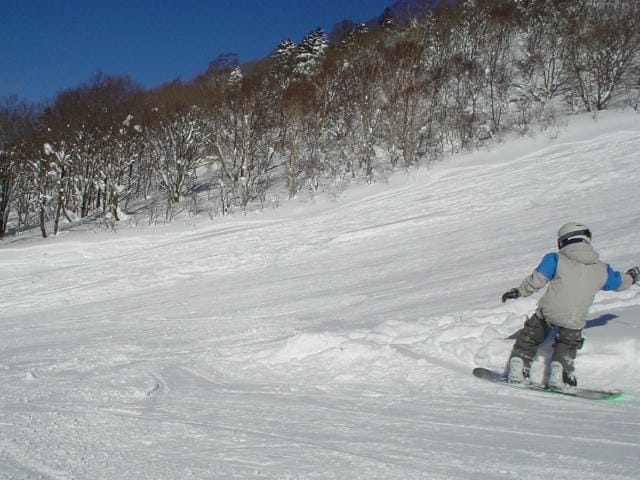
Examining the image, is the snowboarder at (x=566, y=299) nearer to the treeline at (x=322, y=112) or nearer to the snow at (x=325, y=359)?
the snow at (x=325, y=359)

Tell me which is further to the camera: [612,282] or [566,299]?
[612,282]

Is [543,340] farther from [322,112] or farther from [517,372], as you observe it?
[322,112]

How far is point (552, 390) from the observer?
4465 millimetres

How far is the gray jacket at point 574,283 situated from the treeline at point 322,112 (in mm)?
22072

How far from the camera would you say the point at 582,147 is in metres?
18.3

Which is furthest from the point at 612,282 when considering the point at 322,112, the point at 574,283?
the point at 322,112

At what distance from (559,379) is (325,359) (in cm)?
216

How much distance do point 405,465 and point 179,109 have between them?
2917 centimetres

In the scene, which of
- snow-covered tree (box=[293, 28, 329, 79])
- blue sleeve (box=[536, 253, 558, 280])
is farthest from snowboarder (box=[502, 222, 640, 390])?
snow-covered tree (box=[293, 28, 329, 79])

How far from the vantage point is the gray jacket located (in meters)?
4.71

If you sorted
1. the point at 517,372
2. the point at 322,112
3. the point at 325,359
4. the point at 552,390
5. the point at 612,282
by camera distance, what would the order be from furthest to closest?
the point at 322,112 → the point at 325,359 → the point at 612,282 → the point at 517,372 → the point at 552,390

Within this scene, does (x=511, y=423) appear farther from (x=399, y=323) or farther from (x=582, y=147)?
(x=582, y=147)

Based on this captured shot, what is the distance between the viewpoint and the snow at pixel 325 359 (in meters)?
3.34

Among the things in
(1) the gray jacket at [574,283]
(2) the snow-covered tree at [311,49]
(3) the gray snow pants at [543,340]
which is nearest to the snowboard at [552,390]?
(3) the gray snow pants at [543,340]
